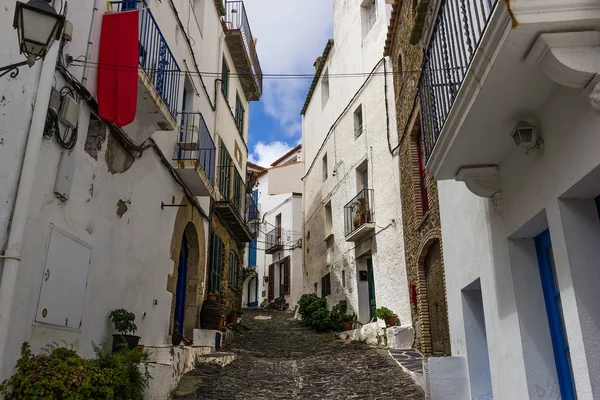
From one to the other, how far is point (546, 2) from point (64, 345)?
515 cm

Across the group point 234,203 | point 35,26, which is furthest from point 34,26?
point 234,203

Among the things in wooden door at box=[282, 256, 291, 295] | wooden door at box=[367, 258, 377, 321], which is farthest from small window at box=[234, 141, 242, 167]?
wooden door at box=[282, 256, 291, 295]

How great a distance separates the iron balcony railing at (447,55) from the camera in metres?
3.94

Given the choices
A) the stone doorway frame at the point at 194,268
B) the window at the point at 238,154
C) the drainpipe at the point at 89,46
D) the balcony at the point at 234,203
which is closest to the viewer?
the drainpipe at the point at 89,46

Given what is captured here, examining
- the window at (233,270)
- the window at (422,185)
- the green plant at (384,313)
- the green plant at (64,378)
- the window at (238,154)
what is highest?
the window at (238,154)

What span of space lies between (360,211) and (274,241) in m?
16.5

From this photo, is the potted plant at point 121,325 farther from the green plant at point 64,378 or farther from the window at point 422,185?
the window at point 422,185

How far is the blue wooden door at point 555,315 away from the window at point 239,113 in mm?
12343

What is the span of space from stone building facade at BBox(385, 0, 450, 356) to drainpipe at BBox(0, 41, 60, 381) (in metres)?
6.00

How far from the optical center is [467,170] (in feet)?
15.4

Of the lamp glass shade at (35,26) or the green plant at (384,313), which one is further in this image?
the green plant at (384,313)

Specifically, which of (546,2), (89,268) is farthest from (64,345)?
(546,2)

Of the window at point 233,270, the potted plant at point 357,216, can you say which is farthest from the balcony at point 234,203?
the potted plant at point 357,216

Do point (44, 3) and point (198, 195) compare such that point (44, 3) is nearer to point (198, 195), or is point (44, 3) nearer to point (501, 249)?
point (501, 249)
